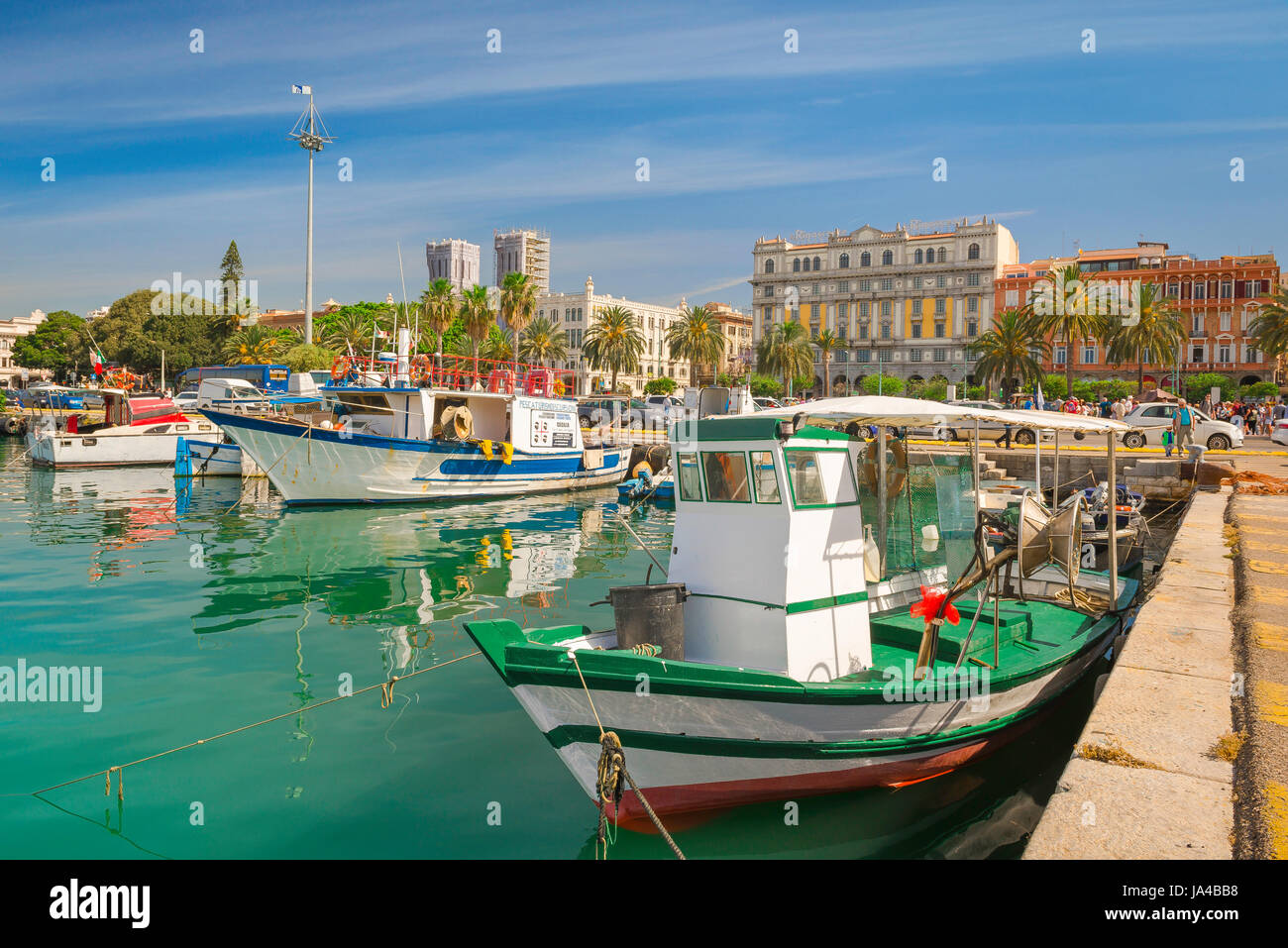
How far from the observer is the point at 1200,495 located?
21.3 meters

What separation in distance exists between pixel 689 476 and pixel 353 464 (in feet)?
70.1

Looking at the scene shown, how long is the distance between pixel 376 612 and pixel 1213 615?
1146cm

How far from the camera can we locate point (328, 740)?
8.34 metres

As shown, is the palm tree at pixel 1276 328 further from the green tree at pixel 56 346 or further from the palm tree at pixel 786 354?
the green tree at pixel 56 346

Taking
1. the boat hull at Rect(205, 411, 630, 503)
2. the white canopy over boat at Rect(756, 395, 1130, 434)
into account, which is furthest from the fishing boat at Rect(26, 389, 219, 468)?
the white canopy over boat at Rect(756, 395, 1130, 434)

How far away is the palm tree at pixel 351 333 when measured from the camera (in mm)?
75056

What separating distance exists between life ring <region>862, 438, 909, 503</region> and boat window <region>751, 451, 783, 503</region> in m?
1.62

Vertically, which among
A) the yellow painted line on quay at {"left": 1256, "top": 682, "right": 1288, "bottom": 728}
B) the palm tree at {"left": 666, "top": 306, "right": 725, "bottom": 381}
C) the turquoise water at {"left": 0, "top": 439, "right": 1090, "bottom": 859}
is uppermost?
the palm tree at {"left": 666, "top": 306, "right": 725, "bottom": 381}

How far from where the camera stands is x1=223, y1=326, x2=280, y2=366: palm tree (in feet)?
265

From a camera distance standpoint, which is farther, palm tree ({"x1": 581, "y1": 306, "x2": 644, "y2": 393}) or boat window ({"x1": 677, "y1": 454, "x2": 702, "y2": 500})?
palm tree ({"x1": 581, "y1": 306, "x2": 644, "y2": 393})

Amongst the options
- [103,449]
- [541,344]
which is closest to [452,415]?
[103,449]

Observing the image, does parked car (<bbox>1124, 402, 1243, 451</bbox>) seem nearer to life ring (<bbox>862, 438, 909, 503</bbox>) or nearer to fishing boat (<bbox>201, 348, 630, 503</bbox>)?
fishing boat (<bbox>201, 348, 630, 503</bbox>)
